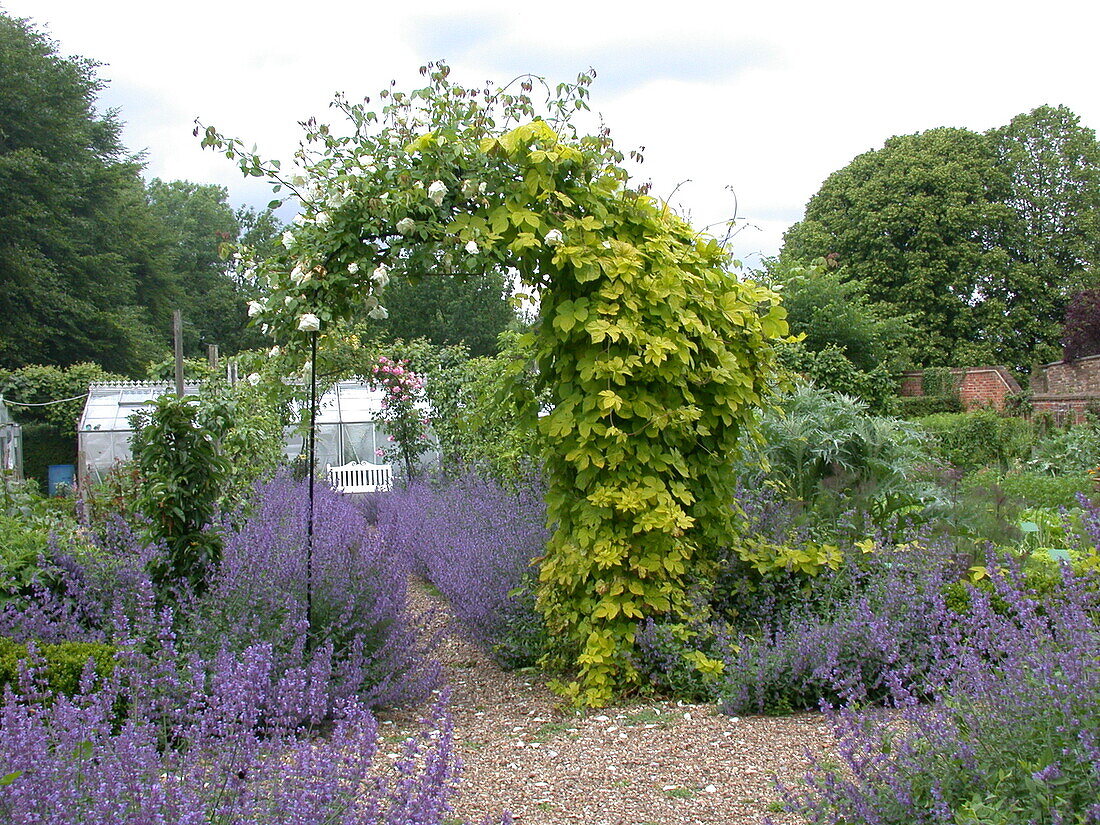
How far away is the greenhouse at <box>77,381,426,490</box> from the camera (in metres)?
15.8

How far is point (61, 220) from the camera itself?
25203 mm

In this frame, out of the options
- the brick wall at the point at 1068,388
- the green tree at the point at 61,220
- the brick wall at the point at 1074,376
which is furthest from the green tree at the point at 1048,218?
the green tree at the point at 61,220

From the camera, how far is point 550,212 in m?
4.16

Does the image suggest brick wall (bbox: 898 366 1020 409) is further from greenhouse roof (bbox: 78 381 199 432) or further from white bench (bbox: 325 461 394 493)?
greenhouse roof (bbox: 78 381 199 432)

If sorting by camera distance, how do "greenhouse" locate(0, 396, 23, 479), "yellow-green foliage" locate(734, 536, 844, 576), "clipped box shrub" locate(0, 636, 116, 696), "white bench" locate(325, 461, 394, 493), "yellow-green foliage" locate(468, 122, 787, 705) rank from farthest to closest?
"greenhouse" locate(0, 396, 23, 479) < "white bench" locate(325, 461, 394, 493) < "yellow-green foliage" locate(734, 536, 844, 576) < "yellow-green foliage" locate(468, 122, 787, 705) < "clipped box shrub" locate(0, 636, 116, 696)

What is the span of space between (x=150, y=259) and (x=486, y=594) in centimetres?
2881

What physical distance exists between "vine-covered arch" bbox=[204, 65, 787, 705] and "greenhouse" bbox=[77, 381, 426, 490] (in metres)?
11.7

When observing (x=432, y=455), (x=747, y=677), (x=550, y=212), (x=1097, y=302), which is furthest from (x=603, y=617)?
(x=1097, y=302)

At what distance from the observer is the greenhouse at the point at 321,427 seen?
52.0 ft

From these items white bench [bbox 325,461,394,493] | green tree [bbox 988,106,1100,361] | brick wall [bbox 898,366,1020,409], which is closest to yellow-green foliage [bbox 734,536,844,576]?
white bench [bbox 325,461,394,493]

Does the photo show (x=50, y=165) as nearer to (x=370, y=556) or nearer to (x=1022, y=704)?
(x=370, y=556)

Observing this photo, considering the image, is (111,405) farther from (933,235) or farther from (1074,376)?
(933,235)

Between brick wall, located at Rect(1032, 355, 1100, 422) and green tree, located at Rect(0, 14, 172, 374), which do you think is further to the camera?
green tree, located at Rect(0, 14, 172, 374)

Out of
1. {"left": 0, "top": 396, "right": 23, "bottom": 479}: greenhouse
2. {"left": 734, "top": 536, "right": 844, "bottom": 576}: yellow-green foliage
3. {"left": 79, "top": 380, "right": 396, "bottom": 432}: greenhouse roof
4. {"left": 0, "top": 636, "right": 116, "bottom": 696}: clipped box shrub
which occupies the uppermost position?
{"left": 79, "top": 380, "right": 396, "bottom": 432}: greenhouse roof
